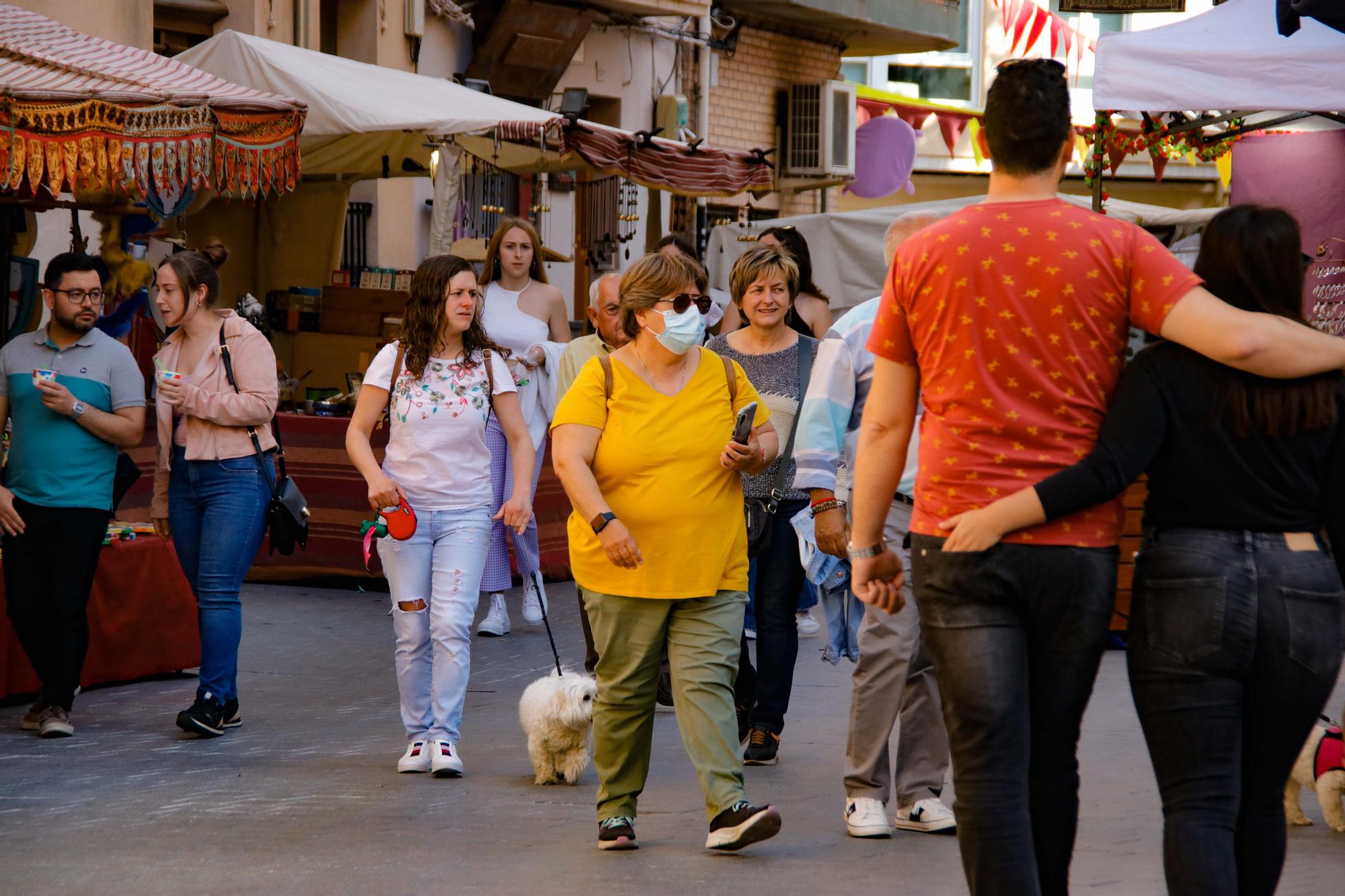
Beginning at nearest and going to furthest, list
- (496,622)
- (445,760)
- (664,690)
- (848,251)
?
(445,760)
(664,690)
(496,622)
(848,251)

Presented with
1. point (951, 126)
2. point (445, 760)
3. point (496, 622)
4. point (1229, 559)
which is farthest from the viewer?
point (951, 126)

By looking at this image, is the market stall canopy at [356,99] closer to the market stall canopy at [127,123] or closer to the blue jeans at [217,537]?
the market stall canopy at [127,123]

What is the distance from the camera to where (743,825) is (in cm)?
512

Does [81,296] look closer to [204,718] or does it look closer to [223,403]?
[223,403]

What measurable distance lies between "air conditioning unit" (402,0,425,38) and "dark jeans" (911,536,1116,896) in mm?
14405

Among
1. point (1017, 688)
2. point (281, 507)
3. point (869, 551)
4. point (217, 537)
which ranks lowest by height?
point (217, 537)

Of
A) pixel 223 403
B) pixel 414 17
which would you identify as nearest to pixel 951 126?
pixel 414 17

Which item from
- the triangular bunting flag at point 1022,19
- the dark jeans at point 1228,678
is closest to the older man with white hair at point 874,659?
the dark jeans at point 1228,678

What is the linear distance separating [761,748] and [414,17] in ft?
39.6

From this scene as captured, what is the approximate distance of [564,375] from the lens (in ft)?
25.1

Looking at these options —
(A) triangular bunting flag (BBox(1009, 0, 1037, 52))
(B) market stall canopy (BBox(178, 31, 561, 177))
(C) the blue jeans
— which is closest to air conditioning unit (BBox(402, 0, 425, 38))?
(B) market stall canopy (BBox(178, 31, 561, 177))

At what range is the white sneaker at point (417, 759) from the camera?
647 centimetres

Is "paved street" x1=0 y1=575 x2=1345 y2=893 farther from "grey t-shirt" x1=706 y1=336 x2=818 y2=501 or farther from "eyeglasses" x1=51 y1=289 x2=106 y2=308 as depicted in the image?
"eyeglasses" x1=51 y1=289 x2=106 y2=308

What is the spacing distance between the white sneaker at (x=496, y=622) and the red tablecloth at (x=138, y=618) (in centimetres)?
169
